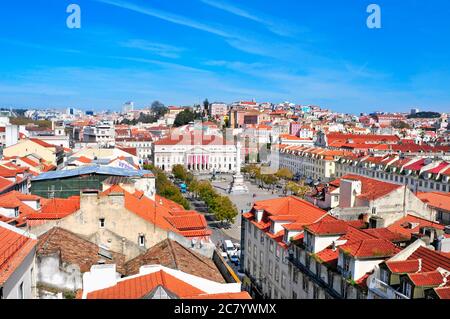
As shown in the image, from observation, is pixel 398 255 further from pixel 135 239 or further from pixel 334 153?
pixel 334 153


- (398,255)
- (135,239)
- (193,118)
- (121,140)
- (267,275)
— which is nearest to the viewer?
(398,255)

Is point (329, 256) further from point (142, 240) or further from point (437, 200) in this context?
point (437, 200)

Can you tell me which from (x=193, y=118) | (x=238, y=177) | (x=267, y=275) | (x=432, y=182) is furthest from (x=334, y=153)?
(x=193, y=118)

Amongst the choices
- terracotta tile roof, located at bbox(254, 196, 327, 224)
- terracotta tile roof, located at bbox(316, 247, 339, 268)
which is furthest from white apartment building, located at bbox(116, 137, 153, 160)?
terracotta tile roof, located at bbox(316, 247, 339, 268)

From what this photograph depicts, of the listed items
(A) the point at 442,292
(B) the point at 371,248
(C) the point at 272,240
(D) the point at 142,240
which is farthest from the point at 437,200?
(D) the point at 142,240

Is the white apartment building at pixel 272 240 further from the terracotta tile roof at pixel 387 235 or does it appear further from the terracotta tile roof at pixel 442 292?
the terracotta tile roof at pixel 442 292
